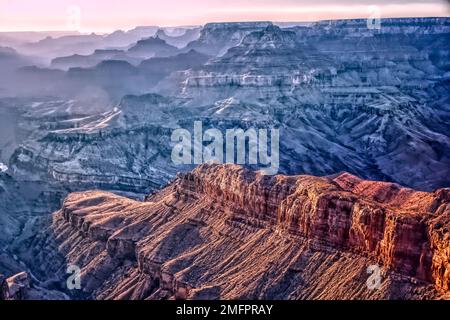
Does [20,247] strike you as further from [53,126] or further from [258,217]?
[53,126]

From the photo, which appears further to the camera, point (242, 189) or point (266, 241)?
point (242, 189)

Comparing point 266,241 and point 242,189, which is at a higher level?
point 242,189

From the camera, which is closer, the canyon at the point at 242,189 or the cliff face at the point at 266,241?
the cliff face at the point at 266,241

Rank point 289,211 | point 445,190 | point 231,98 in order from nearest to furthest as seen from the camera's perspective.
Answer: point 445,190, point 289,211, point 231,98

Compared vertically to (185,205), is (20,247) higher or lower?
lower

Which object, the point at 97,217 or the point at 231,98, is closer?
the point at 97,217

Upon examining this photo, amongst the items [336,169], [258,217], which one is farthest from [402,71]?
[258,217]

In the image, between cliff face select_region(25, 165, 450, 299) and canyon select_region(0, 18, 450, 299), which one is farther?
canyon select_region(0, 18, 450, 299)

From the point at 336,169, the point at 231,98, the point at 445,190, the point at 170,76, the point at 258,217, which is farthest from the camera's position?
the point at 170,76
